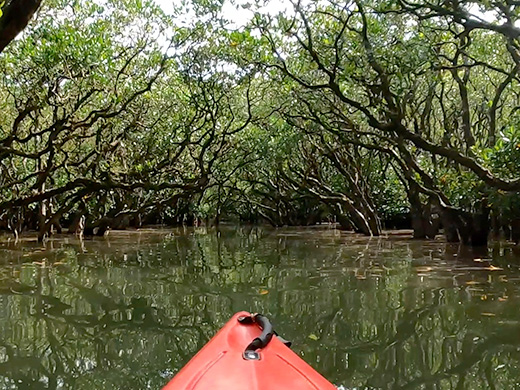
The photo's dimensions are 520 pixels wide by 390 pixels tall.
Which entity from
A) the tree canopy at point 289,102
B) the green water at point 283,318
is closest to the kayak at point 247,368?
the green water at point 283,318

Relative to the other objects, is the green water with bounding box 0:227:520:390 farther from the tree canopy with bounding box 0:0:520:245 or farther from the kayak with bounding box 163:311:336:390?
the tree canopy with bounding box 0:0:520:245

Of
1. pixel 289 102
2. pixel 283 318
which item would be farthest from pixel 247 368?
pixel 289 102

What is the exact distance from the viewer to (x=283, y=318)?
5.77m

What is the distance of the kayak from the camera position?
2486mm

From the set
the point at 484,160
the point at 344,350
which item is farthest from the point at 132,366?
the point at 484,160

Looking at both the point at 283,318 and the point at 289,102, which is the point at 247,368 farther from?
the point at 289,102

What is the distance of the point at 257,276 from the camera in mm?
9156

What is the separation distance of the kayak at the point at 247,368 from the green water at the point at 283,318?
3.03 feet

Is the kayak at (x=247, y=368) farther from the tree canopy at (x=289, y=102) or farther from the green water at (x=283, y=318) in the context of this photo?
the tree canopy at (x=289, y=102)

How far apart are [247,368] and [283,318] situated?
10.4 feet

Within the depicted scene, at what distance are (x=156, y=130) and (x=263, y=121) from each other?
400cm

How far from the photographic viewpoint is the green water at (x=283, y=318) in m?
4.05

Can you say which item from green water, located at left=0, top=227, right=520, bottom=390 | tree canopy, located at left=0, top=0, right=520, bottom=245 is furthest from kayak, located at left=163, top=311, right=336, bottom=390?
tree canopy, located at left=0, top=0, right=520, bottom=245

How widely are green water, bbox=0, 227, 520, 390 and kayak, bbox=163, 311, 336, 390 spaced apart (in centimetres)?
92
